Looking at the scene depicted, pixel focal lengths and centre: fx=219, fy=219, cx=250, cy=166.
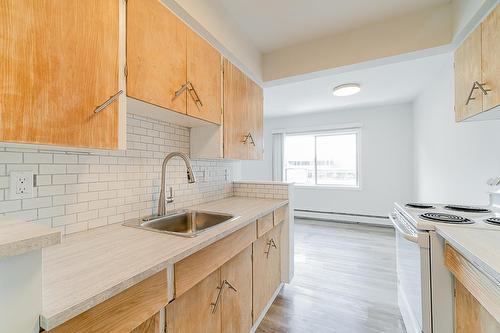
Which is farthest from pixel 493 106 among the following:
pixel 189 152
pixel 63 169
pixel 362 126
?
pixel 362 126

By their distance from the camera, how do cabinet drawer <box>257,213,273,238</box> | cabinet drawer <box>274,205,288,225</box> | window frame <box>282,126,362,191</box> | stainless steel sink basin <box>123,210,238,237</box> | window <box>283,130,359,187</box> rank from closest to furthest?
stainless steel sink basin <box>123,210,238,237</box>
cabinet drawer <box>257,213,273,238</box>
cabinet drawer <box>274,205,288,225</box>
window frame <box>282,126,362,191</box>
window <box>283,130,359,187</box>

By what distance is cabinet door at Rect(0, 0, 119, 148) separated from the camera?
26.2 inches

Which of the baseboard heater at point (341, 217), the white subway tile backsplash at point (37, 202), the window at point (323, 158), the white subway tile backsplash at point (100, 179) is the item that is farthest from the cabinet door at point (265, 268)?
the window at point (323, 158)

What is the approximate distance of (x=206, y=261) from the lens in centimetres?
100

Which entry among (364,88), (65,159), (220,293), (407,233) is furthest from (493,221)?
(364,88)

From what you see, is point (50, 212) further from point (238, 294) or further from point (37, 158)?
point (238, 294)

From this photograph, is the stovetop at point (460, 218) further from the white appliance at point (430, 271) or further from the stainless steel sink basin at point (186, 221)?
the stainless steel sink basin at point (186, 221)

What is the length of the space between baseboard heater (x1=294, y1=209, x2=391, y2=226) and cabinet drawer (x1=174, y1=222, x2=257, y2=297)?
3.98 meters

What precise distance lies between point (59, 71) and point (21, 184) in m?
0.52

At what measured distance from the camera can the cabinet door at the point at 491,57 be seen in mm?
1058

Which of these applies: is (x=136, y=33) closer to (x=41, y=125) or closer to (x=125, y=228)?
(x=41, y=125)

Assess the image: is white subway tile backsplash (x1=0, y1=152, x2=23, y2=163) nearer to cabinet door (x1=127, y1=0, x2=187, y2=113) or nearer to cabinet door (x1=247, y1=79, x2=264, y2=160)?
cabinet door (x1=127, y1=0, x2=187, y2=113)

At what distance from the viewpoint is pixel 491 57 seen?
3.62 feet

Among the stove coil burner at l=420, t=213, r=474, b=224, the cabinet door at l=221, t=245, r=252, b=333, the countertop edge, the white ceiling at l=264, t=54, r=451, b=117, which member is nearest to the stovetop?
the stove coil burner at l=420, t=213, r=474, b=224
